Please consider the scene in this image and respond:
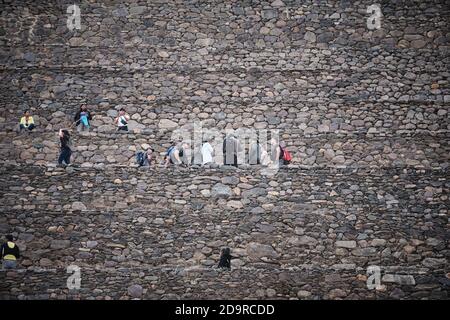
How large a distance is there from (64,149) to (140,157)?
1882 mm

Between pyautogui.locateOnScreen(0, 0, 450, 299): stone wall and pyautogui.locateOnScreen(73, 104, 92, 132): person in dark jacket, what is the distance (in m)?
0.17

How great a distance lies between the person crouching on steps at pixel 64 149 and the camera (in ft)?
46.0

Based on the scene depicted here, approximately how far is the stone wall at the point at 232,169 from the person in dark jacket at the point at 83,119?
0.17 metres

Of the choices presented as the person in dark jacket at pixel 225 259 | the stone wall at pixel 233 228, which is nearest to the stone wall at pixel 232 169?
the stone wall at pixel 233 228

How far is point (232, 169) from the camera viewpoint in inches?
549

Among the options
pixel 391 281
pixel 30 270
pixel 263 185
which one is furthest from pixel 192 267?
pixel 391 281

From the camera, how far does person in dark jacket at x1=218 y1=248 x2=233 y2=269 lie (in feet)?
43.9

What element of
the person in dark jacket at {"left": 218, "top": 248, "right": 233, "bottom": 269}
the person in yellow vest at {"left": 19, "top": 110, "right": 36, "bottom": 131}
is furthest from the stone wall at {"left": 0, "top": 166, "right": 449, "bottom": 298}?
the person in yellow vest at {"left": 19, "top": 110, "right": 36, "bottom": 131}

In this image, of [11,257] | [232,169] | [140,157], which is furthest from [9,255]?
[232,169]

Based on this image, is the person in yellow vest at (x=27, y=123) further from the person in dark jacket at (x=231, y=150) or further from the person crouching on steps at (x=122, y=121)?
the person in dark jacket at (x=231, y=150)

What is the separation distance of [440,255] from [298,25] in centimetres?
670

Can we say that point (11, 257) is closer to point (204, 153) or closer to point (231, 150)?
point (204, 153)

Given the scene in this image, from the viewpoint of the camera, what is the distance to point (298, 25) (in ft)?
48.8

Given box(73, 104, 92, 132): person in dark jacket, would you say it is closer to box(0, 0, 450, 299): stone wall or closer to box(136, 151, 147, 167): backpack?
box(0, 0, 450, 299): stone wall
